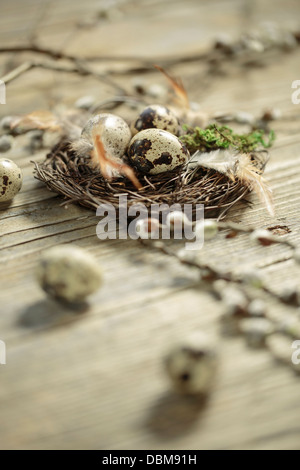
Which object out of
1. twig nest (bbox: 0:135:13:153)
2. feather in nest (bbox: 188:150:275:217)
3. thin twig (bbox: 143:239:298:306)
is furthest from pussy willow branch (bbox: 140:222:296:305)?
twig nest (bbox: 0:135:13:153)

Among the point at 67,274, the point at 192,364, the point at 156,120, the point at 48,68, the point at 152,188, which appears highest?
the point at 48,68

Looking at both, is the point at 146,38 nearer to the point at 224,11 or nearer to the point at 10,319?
the point at 224,11

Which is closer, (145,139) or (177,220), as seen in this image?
Answer: (177,220)

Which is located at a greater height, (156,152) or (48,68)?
(48,68)

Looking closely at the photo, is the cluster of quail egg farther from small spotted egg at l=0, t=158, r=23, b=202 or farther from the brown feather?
small spotted egg at l=0, t=158, r=23, b=202

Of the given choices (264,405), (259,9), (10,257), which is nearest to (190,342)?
(264,405)

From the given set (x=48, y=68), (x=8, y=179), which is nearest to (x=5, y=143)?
(x=8, y=179)

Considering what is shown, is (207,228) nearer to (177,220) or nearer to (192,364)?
(177,220)
